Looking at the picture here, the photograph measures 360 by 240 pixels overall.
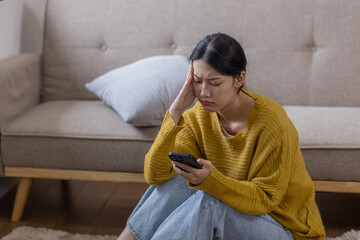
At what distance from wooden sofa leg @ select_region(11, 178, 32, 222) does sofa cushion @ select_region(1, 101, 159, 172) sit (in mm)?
99

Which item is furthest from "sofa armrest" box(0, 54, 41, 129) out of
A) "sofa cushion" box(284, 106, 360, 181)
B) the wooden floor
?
"sofa cushion" box(284, 106, 360, 181)

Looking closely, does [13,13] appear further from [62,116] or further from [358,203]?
[358,203]

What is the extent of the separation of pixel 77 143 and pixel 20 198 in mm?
377


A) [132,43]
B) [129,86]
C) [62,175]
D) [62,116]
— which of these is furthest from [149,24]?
[62,175]

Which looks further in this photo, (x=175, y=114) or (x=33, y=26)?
(x=33, y=26)

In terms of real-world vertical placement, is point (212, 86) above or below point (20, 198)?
above

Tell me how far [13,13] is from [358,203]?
1963 millimetres

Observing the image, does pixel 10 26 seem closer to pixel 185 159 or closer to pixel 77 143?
pixel 77 143

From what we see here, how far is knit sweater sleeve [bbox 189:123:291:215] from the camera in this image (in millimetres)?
1282

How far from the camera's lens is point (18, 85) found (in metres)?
2.14

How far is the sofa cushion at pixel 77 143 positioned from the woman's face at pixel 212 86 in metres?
0.58

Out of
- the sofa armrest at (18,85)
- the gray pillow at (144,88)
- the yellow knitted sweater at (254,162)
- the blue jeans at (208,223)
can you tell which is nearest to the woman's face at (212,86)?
the yellow knitted sweater at (254,162)

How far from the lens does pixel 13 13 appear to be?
2.49 meters

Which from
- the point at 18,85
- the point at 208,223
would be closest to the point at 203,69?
the point at 208,223
